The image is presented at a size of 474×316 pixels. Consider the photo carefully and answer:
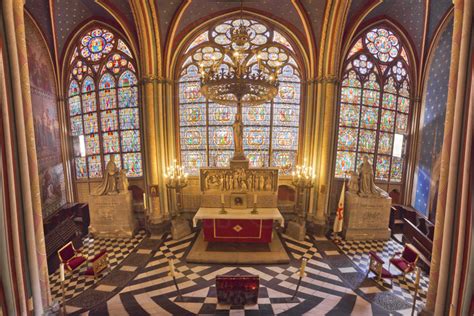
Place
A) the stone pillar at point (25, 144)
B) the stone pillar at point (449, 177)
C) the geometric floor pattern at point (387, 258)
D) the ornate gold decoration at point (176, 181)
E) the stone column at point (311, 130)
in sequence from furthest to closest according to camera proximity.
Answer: the stone column at point (311, 130) → the ornate gold decoration at point (176, 181) → the geometric floor pattern at point (387, 258) → the stone pillar at point (449, 177) → the stone pillar at point (25, 144)

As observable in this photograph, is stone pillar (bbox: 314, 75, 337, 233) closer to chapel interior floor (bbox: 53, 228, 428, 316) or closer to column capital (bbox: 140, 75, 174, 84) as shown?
chapel interior floor (bbox: 53, 228, 428, 316)

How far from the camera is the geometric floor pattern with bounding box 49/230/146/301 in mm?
7695

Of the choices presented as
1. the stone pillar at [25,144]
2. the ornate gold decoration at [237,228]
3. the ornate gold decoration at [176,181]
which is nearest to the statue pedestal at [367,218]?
the ornate gold decoration at [237,228]

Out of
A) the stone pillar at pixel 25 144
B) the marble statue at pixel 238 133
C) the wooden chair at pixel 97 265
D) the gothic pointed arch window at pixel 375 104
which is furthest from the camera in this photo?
the gothic pointed arch window at pixel 375 104

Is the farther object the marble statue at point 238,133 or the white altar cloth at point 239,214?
the marble statue at point 238,133

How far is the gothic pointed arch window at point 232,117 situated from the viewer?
12359mm

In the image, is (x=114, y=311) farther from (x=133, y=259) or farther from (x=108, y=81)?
(x=108, y=81)

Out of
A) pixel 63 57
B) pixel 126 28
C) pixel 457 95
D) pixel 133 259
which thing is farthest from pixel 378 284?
pixel 63 57

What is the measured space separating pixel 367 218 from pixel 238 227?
584cm

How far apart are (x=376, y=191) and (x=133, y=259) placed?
10523 millimetres

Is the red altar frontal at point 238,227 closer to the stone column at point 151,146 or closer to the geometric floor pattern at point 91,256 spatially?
the stone column at point 151,146

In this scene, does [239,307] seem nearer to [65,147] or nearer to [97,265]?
[97,265]

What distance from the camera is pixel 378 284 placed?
794 centimetres

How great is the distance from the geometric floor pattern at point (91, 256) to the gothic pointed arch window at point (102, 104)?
352 cm
